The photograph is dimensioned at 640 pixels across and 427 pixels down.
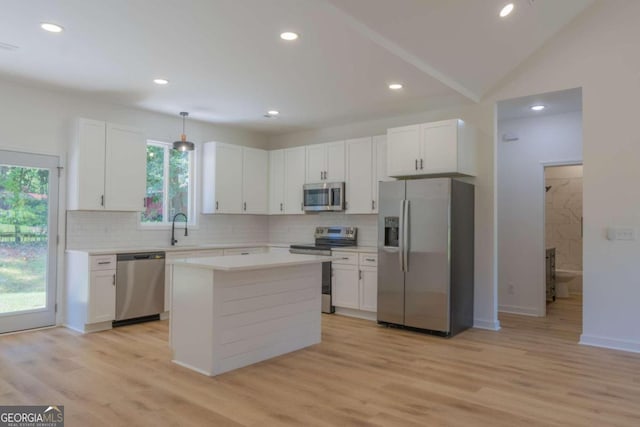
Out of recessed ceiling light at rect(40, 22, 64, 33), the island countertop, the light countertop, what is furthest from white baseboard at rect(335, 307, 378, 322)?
recessed ceiling light at rect(40, 22, 64, 33)

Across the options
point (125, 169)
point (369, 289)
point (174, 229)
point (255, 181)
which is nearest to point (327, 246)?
point (369, 289)

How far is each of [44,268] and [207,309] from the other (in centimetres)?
267

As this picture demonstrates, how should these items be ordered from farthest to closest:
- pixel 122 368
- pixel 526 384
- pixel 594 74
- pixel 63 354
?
1. pixel 594 74
2. pixel 63 354
3. pixel 122 368
4. pixel 526 384

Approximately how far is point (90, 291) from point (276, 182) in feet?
10.4

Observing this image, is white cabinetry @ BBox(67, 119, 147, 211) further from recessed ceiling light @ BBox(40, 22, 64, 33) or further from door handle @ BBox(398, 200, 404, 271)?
door handle @ BBox(398, 200, 404, 271)

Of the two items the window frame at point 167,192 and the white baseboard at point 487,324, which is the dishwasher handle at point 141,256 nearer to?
the window frame at point 167,192

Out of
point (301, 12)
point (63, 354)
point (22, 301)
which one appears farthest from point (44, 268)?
point (301, 12)

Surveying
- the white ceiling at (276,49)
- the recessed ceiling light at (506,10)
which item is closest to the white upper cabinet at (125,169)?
the white ceiling at (276,49)

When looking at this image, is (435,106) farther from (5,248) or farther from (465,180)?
(5,248)

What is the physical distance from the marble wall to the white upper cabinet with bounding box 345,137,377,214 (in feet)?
15.2

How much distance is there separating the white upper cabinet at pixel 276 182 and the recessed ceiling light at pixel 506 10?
390 centimetres

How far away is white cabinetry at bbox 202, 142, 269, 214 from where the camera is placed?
6430 mm

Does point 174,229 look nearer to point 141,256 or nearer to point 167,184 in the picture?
point 167,184

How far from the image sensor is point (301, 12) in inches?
123
